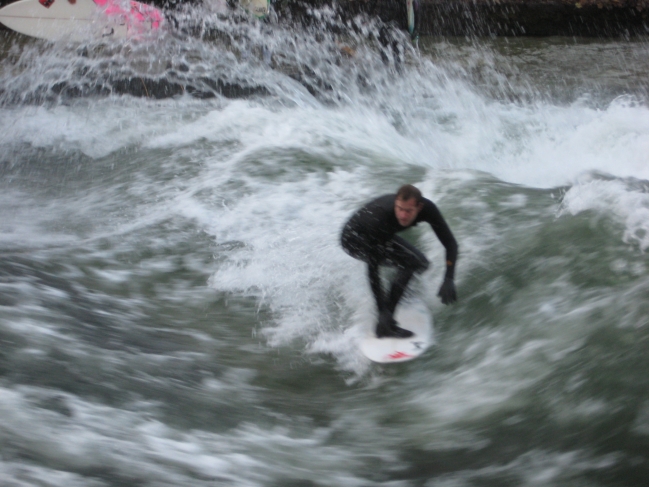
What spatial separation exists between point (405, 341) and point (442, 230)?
76 centimetres

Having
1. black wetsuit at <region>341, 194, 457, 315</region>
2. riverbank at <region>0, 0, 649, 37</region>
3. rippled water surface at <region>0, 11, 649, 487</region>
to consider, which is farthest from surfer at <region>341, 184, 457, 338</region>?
riverbank at <region>0, 0, 649, 37</region>

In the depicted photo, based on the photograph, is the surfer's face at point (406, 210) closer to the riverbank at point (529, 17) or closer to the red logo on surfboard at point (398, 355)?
the red logo on surfboard at point (398, 355)

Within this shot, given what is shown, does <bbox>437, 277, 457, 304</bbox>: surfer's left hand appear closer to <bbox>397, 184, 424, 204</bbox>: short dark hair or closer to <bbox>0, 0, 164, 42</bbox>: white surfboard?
<bbox>397, 184, 424, 204</bbox>: short dark hair

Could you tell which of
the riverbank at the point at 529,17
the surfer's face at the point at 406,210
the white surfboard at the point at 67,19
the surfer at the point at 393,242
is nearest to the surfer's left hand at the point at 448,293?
the surfer at the point at 393,242

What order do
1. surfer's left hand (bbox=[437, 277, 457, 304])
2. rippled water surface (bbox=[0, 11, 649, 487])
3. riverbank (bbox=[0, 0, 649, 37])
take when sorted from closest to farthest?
rippled water surface (bbox=[0, 11, 649, 487]), surfer's left hand (bbox=[437, 277, 457, 304]), riverbank (bbox=[0, 0, 649, 37])

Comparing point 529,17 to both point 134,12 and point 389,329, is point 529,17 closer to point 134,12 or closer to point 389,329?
point 134,12

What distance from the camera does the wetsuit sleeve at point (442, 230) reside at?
12.5 feet

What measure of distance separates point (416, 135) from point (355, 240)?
15.8ft

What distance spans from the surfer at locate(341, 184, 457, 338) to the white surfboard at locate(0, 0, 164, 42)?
7.16 meters

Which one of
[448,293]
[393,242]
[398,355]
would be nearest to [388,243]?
[393,242]

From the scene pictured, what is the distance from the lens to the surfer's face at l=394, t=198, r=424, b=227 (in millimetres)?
3691

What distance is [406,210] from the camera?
12.2 feet

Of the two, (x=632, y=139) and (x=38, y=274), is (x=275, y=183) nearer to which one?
Answer: (x=38, y=274)

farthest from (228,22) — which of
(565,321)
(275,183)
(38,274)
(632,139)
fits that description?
(565,321)
